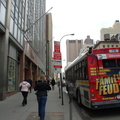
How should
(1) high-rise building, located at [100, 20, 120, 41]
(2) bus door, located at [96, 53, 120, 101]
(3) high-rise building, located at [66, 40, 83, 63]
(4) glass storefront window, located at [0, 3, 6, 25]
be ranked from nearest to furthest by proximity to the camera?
(2) bus door, located at [96, 53, 120, 101] < (4) glass storefront window, located at [0, 3, 6, 25] < (3) high-rise building, located at [66, 40, 83, 63] < (1) high-rise building, located at [100, 20, 120, 41]

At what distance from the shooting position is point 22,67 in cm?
1866

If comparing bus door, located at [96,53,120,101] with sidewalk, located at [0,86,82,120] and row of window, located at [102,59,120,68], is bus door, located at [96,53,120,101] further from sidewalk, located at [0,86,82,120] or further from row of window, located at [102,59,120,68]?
sidewalk, located at [0,86,82,120]

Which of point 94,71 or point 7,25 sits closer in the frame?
point 94,71

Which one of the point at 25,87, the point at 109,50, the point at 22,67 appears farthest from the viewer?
the point at 22,67

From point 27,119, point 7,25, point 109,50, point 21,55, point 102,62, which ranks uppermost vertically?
point 7,25

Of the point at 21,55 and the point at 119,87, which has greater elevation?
the point at 21,55

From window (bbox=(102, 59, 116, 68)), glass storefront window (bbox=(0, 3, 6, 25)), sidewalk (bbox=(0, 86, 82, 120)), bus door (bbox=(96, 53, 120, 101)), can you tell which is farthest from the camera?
glass storefront window (bbox=(0, 3, 6, 25))

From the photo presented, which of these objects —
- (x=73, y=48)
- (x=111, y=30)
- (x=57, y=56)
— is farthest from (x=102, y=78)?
(x=111, y=30)

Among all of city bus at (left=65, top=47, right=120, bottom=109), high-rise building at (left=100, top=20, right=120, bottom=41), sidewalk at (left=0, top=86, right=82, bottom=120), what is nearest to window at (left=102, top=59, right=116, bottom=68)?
city bus at (left=65, top=47, right=120, bottom=109)

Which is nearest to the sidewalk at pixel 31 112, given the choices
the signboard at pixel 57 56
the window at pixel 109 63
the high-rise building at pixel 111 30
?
the window at pixel 109 63

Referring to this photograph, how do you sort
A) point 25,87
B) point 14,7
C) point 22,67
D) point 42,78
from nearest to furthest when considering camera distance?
point 42,78 < point 25,87 < point 14,7 < point 22,67

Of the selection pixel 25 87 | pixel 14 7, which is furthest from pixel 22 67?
pixel 25 87

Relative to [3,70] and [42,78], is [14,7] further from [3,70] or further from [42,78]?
[42,78]

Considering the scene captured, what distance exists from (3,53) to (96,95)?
7861 millimetres
